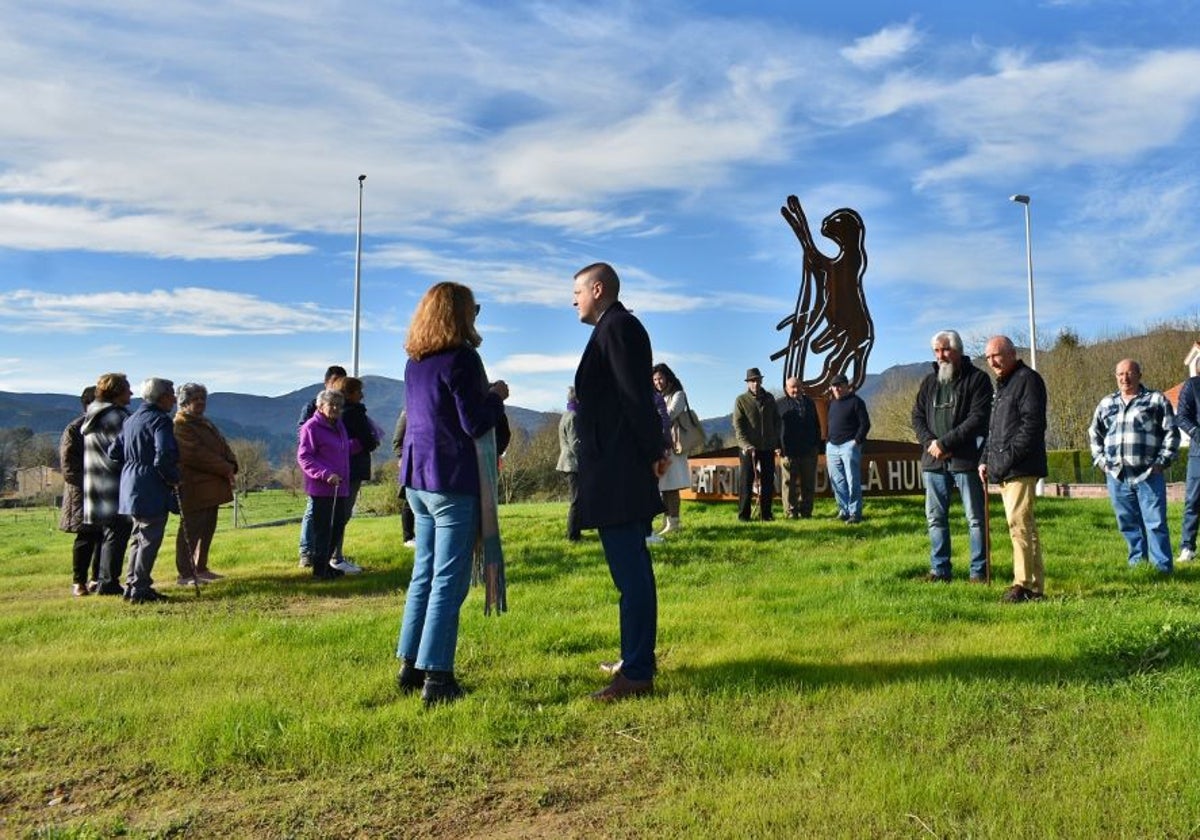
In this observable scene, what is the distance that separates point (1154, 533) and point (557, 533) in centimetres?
660

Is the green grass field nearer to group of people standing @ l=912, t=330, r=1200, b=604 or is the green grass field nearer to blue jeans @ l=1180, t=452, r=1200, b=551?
group of people standing @ l=912, t=330, r=1200, b=604

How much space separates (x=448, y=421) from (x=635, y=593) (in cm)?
128

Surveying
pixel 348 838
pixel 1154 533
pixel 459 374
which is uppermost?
pixel 459 374

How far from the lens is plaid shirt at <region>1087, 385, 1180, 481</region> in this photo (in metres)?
8.96

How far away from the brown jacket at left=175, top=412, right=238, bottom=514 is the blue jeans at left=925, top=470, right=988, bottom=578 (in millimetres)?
6773

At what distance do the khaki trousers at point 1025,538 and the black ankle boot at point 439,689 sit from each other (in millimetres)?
4643

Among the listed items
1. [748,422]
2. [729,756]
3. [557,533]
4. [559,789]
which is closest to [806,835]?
[729,756]

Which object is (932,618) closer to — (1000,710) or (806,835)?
(1000,710)

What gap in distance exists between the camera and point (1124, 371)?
9109 millimetres

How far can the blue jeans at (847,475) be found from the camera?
40.6 feet

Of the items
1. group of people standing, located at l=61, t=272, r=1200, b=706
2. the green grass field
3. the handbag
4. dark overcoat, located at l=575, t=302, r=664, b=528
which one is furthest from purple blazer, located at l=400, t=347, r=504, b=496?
the handbag

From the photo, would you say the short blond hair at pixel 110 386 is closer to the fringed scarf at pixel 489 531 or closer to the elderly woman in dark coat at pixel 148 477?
the elderly woman in dark coat at pixel 148 477

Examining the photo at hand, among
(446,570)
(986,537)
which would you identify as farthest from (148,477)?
(986,537)

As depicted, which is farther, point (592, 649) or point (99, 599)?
point (99, 599)
